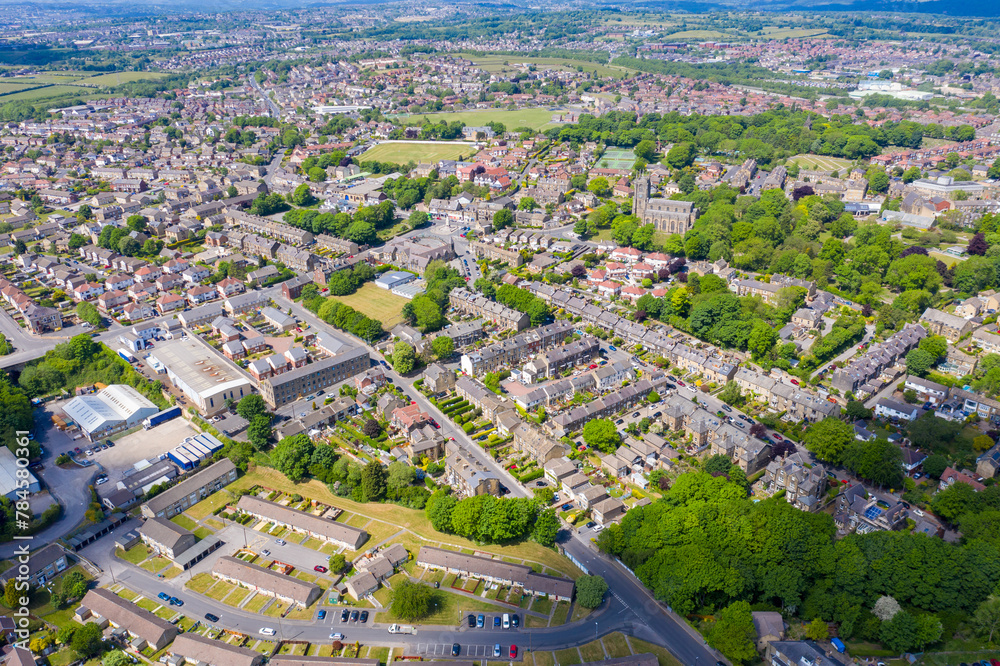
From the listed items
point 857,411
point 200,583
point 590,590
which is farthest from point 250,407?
point 857,411

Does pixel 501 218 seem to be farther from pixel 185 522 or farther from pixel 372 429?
A: pixel 185 522

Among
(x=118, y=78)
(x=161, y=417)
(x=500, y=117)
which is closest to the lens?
(x=161, y=417)

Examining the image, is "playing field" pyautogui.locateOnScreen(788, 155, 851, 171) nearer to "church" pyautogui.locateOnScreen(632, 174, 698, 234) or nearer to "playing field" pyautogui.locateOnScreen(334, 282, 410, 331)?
"church" pyautogui.locateOnScreen(632, 174, 698, 234)

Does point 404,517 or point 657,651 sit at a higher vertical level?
point 657,651

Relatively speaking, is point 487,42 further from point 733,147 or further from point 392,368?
point 392,368

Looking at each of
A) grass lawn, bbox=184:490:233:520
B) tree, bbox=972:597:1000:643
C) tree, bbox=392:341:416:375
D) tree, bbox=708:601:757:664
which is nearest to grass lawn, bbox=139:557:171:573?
grass lawn, bbox=184:490:233:520

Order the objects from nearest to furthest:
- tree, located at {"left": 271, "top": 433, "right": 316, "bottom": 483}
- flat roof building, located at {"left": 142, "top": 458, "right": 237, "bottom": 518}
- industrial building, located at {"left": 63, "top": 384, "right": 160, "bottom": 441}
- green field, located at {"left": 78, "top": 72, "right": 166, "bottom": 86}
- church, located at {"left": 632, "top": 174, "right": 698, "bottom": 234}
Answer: flat roof building, located at {"left": 142, "top": 458, "right": 237, "bottom": 518}
tree, located at {"left": 271, "top": 433, "right": 316, "bottom": 483}
industrial building, located at {"left": 63, "top": 384, "right": 160, "bottom": 441}
church, located at {"left": 632, "top": 174, "right": 698, "bottom": 234}
green field, located at {"left": 78, "top": 72, "right": 166, "bottom": 86}
